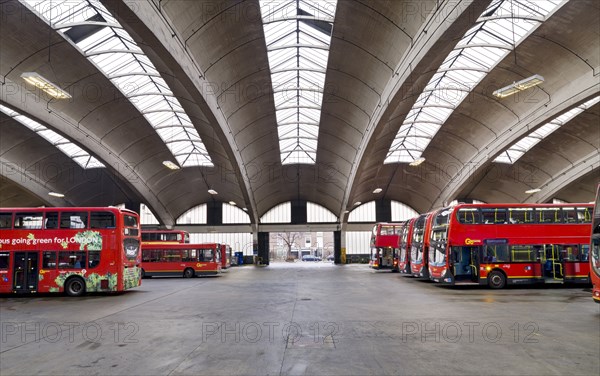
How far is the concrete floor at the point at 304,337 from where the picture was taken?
649 cm

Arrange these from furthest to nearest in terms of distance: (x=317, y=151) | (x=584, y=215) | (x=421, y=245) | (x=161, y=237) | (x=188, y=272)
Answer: (x=317, y=151) < (x=161, y=237) < (x=188, y=272) < (x=421, y=245) < (x=584, y=215)

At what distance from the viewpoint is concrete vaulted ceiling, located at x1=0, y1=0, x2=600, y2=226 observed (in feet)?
53.6

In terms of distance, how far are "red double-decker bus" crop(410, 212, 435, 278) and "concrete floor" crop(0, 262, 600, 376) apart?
302 inches

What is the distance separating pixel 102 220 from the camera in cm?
1781

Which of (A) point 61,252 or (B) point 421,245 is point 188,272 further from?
(B) point 421,245

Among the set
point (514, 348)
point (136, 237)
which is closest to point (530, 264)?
point (514, 348)

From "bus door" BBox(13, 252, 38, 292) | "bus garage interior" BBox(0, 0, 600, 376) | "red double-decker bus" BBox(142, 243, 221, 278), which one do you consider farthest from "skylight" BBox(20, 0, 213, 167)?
"bus door" BBox(13, 252, 38, 292)

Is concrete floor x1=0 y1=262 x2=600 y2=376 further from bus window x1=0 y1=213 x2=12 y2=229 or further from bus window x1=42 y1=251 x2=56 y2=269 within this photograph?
bus window x1=0 y1=213 x2=12 y2=229

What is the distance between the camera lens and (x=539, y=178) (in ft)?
123

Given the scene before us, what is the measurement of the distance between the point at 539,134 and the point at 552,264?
14.4m

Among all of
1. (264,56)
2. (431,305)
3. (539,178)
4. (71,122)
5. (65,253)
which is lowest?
(431,305)

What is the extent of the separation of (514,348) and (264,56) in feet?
55.6

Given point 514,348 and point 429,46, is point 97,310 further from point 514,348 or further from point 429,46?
point 429,46

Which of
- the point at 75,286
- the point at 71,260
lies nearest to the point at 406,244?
the point at 75,286
